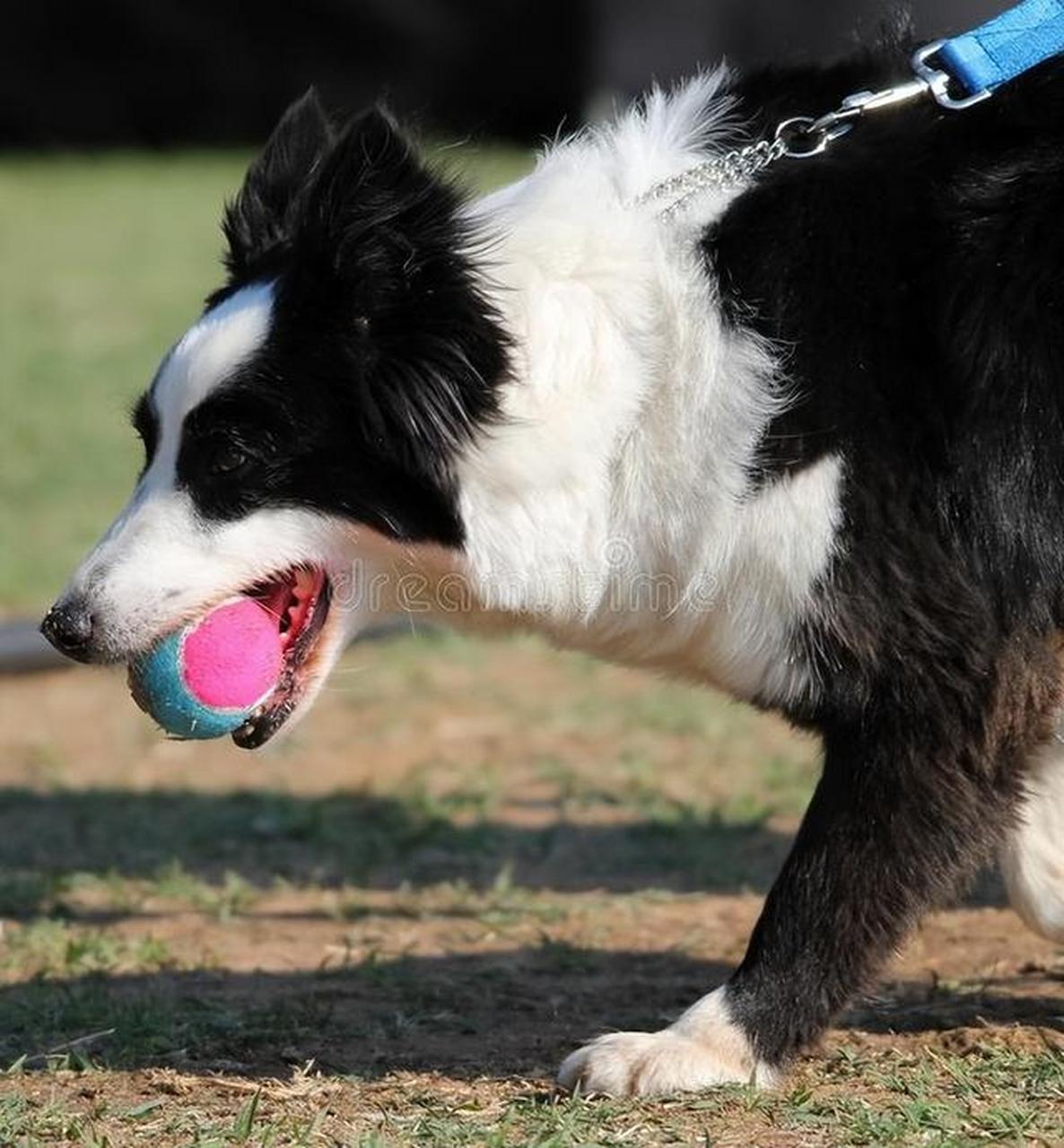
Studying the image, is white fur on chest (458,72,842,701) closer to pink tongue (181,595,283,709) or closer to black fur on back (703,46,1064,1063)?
black fur on back (703,46,1064,1063)

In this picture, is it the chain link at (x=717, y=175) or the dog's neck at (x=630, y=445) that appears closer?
the dog's neck at (x=630, y=445)

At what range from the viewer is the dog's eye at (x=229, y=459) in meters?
3.54

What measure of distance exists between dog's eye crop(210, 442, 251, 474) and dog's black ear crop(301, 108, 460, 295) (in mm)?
344

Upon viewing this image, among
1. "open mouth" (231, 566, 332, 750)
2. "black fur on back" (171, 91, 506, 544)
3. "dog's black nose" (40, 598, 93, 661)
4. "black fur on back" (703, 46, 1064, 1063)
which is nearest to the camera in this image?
"black fur on back" (703, 46, 1064, 1063)

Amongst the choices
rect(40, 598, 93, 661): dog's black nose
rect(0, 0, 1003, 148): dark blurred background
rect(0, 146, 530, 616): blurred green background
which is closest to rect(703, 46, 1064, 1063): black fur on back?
rect(0, 146, 530, 616): blurred green background

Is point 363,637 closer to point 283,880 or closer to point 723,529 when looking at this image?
point 283,880

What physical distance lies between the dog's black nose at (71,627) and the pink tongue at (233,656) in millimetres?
177

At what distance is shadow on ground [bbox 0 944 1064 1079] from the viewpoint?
373 centimetres


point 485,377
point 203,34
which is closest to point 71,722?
point 485,377

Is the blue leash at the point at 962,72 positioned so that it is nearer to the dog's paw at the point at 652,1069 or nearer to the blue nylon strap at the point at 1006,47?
the blue nylon strap at the point at 1006,47

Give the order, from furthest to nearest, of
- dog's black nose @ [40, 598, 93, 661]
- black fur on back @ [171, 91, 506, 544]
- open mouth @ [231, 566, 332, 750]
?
open mouth @ [231, 566, 332, 750] → dog's black nose @ [40, 598, 93, 661] → black fur on back @ [171, 91, 506, 544]

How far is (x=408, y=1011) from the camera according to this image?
13.2 ft

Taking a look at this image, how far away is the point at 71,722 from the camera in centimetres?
659

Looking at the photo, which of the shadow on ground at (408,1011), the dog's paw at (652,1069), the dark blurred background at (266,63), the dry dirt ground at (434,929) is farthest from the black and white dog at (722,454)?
the dark blurred background at (266,63)
